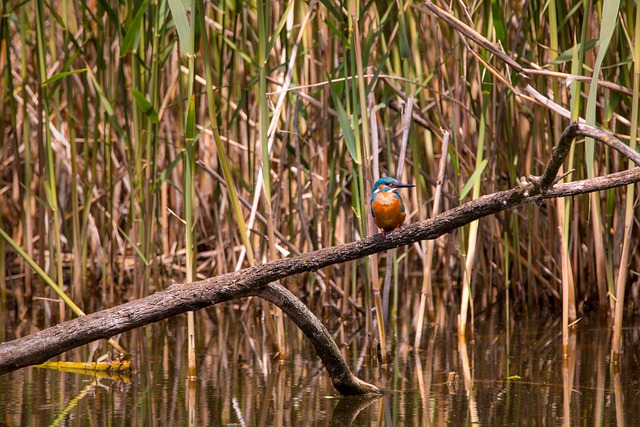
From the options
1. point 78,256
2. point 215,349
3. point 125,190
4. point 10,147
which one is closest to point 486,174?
point 215,349

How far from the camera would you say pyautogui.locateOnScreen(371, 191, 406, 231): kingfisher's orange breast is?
134 inches

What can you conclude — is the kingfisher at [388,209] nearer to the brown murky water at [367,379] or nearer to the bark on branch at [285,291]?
the bark on branch at [285,291]

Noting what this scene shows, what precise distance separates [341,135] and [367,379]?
1562 mm

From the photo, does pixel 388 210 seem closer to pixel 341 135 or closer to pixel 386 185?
pixel 386 185

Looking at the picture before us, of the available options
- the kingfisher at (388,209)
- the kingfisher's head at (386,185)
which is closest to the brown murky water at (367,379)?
the kingfisher at (388,209)

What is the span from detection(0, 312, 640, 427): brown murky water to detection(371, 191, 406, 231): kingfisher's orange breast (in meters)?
0.73

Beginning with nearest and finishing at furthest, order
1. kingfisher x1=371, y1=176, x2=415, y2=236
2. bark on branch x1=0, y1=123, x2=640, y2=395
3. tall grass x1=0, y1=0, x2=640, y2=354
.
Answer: bark on branch x1=0, y1=123, x2=640, y2=395 → kingfisher x1=371, y1=176, x2=415, y2=236 → tall grass x1=0, y1=0, x2=640, y2=354

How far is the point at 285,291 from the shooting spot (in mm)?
3295

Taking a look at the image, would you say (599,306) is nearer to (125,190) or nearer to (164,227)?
(164,227)

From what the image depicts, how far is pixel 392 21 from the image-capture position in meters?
4.82

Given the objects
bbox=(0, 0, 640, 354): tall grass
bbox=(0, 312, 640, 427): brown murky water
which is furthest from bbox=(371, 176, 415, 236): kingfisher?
bbox=(0, 312, 640, 427): brown murky water

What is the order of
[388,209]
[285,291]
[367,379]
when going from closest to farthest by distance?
[285,291]
[388,209]
[367,379]

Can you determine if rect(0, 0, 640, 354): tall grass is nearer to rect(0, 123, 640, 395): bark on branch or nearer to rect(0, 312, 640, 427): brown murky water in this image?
rect(0, 312, 640, 427): brown murky water

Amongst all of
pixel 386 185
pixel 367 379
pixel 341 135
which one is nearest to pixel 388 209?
pixel 386 185
